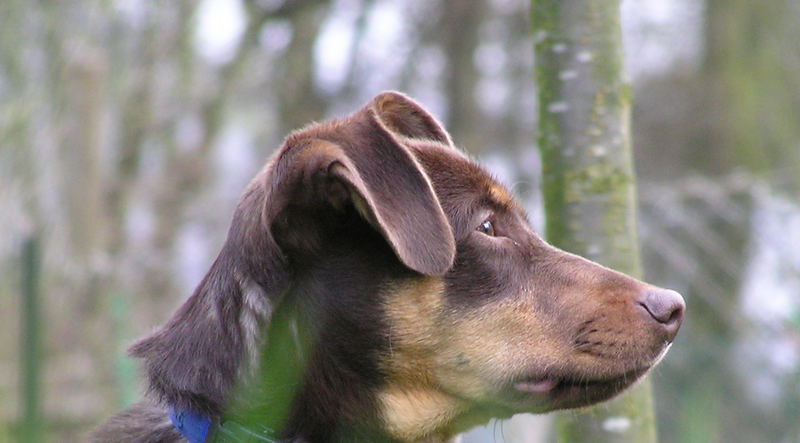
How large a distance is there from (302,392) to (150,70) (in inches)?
319

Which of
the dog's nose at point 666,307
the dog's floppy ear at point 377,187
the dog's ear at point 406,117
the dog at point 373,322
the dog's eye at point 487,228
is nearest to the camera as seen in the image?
the dog's floppy ear at point 377,187

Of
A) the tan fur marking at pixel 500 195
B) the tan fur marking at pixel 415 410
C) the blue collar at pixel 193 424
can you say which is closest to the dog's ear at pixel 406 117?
the tan fur marking at pixel 500 195

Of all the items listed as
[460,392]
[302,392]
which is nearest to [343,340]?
[302,392]

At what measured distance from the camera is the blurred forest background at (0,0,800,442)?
295 inches

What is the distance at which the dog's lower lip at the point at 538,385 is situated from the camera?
3.38 metres

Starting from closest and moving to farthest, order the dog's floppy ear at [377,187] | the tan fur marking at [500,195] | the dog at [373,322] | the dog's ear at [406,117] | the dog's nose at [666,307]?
1. the dog's floppy ear at [377,187]
2. the dog at [373,322]
3. the dog's nose at [666,307]
4. the tan fur marking at [500,195]
5. the dog's ear at [406,117]

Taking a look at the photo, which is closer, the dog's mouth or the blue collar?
the blue collar

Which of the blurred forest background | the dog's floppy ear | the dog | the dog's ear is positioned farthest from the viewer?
the blurred forest background

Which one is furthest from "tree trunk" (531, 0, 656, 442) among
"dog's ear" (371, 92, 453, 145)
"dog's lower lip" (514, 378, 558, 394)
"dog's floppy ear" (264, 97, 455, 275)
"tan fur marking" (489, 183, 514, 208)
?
"dog's floppy ear" (264, 97, 455, 275)

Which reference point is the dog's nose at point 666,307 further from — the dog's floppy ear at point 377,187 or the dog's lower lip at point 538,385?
the dog's floppy ear at point 377,187

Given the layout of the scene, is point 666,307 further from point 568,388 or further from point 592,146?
point 592,146

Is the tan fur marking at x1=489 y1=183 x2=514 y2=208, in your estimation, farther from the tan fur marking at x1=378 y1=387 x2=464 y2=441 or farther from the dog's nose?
the tan fur marking at x1=378 y1=387 x2=464 y2=441

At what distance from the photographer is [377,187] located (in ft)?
10.2

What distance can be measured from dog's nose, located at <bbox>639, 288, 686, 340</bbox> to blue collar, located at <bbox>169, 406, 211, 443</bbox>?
5.01ft
